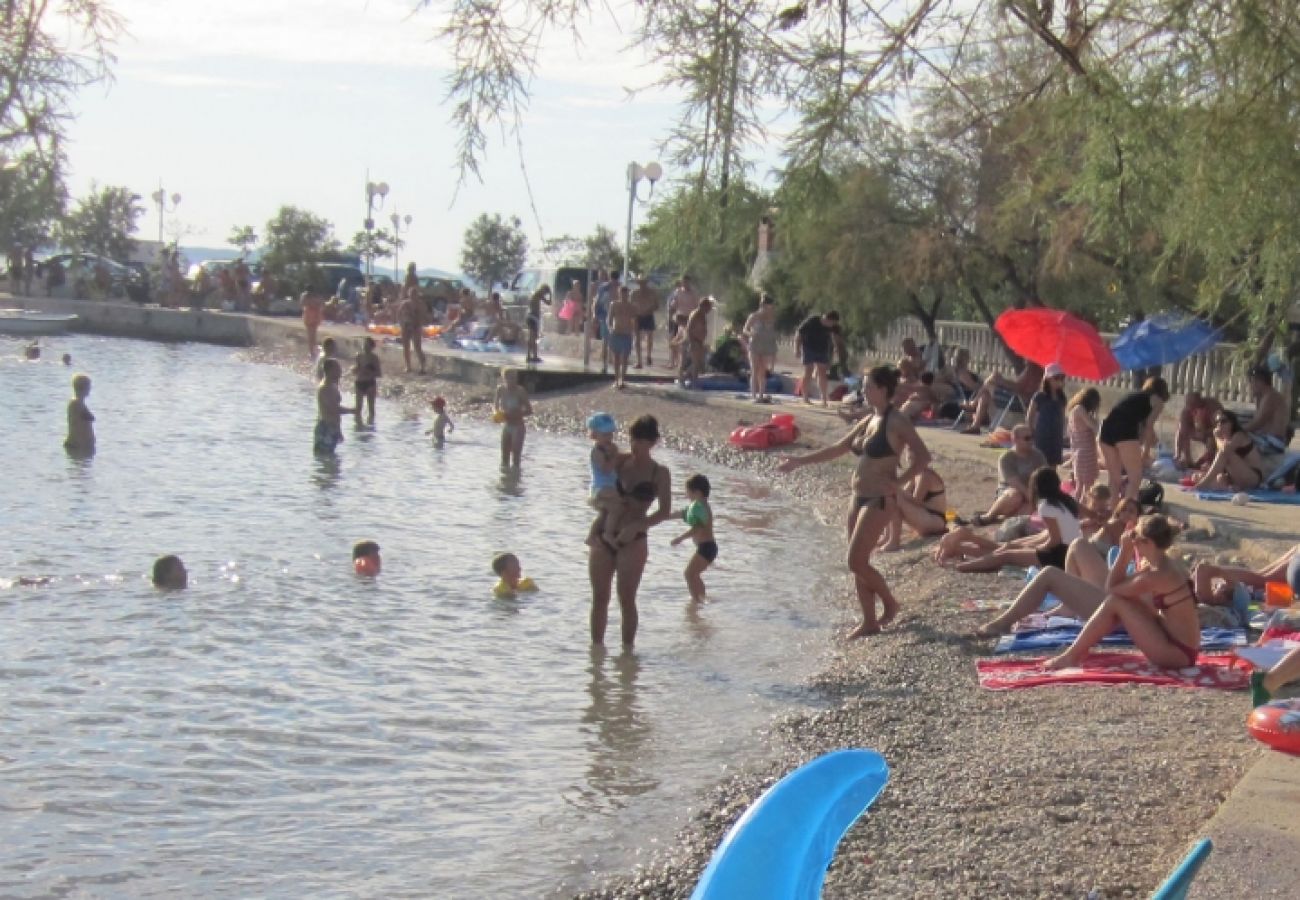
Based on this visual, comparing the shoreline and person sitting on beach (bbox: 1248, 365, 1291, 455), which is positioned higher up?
person sitting on beach (bbox: 1248, 365, 1291, 455)

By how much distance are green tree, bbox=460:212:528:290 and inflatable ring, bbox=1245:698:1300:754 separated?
55598 mm

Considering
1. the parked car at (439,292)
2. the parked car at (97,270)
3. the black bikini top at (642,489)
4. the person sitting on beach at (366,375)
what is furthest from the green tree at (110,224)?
the black bikini top at (642,489)

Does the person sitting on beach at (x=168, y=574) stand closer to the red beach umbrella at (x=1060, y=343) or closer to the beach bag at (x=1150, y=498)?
the beach bag at (x=1150, y=498)

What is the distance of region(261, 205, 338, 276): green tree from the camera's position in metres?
47.7

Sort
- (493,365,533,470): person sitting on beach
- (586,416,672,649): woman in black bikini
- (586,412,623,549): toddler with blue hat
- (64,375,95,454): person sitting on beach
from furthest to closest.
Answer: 1. (493,365,533,470): person sitting on beach
2. (64,375,95,454): person sitting on beach
3. (586,412,623,549): toddler with blue hat
4. (586,416,672,649): woman in black bikini

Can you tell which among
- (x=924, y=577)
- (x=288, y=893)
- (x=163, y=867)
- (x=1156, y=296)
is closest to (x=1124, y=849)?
(x=288, y=893)

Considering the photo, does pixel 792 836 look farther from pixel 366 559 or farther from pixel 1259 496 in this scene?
pixel 1259 496

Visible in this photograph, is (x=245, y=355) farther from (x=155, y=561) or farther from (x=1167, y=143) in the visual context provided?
(x=1167, y=143)

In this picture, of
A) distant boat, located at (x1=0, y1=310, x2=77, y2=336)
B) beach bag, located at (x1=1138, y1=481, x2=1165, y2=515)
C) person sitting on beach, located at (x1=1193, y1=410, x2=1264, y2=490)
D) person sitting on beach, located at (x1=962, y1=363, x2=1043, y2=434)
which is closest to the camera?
beach bag, located at (x1=1138, y1=481, x2=1165, y2=515)

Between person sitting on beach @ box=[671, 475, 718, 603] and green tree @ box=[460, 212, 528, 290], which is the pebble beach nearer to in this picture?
person sitting on beach @ box=[671, 475, 718, 603]

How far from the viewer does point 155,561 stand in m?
12.6

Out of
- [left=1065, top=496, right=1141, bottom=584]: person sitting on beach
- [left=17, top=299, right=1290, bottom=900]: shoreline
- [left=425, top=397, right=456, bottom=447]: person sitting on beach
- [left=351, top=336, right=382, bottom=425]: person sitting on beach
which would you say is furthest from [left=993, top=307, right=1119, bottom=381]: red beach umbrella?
[left=351, top=336, right=382, bottom=425]: person sitting on beach

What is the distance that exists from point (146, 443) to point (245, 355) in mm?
16461

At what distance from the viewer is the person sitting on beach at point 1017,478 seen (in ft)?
46.6
